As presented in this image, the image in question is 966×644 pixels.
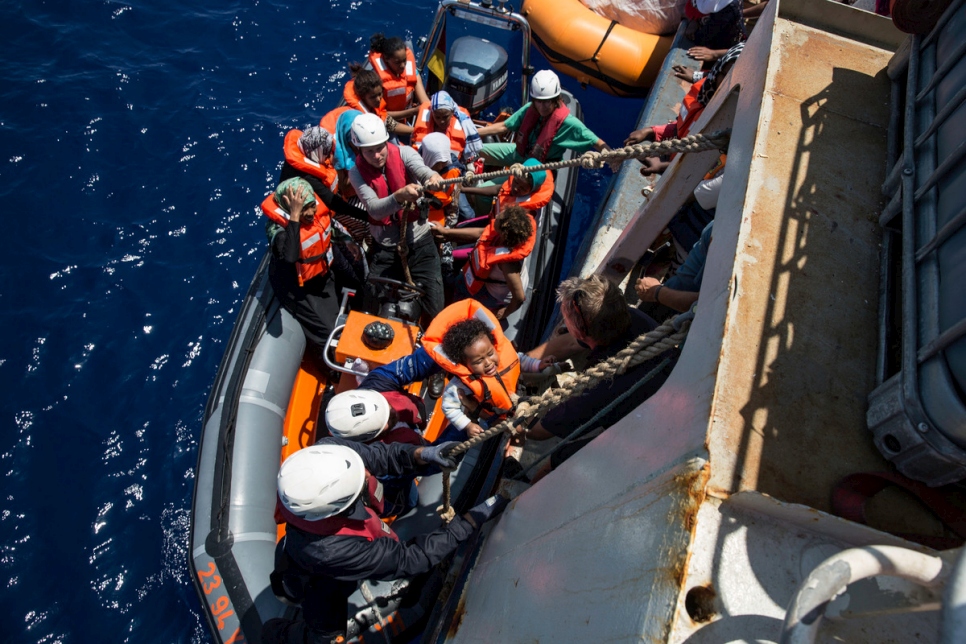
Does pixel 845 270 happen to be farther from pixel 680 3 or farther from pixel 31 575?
pixel 680 3

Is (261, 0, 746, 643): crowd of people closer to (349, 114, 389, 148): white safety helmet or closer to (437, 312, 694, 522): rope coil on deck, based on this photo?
(349, 114, 389, 148): white safety helmet

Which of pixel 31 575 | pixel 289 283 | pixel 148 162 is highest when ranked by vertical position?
pixel 289 283

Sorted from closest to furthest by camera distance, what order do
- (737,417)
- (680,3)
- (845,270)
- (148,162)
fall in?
(737,417) < (845,270) < (148,162) < (680,3)

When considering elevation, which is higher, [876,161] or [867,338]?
[876,161]

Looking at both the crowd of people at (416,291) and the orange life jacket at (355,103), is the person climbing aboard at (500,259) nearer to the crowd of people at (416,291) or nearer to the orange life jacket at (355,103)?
the crowd of people at (416,291)

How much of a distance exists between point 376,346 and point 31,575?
3.39 meters

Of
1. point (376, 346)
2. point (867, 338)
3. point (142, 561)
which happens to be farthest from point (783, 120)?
point (142, 561)

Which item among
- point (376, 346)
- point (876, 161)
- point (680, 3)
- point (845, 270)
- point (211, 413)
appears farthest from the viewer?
point (680, 3)

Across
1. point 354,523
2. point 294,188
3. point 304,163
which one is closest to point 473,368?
point 354,523

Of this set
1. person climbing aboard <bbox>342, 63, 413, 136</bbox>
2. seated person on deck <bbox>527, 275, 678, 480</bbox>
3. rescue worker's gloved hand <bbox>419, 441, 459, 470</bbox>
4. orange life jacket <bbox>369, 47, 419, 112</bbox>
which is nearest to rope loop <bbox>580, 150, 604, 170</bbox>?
seated person on deck <bbox>527, 275, 678, 480</bbox>

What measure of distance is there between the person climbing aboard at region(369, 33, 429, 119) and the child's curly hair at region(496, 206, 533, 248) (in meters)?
2.74

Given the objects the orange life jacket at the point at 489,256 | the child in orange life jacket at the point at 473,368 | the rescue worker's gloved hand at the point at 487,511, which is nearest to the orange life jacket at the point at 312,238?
the orange life jacket at the point at 489,256

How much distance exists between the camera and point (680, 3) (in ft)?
25.1

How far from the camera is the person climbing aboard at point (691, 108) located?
407cm
